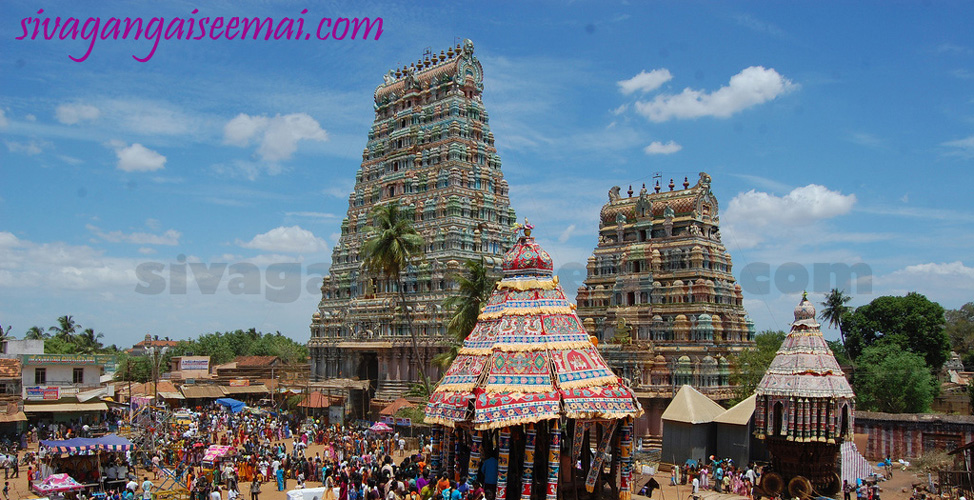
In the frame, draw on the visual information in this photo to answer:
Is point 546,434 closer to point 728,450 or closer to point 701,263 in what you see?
point 728,450

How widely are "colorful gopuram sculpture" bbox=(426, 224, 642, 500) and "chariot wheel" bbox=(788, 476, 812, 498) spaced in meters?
8.40

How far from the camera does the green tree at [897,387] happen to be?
132 feet

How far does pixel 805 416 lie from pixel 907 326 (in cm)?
3297

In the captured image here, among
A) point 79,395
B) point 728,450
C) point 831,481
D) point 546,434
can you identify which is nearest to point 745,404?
point 728,450

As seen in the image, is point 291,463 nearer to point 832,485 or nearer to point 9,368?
point 832,485

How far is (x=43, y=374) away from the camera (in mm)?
41750

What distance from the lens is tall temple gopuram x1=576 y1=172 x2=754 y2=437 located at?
3928 centimetres

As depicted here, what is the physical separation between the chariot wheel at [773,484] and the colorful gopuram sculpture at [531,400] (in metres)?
8.39

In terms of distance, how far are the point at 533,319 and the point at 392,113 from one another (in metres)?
41.8

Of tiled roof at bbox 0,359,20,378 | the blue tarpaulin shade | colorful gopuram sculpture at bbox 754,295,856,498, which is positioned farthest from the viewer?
the blue tarpaulin shade

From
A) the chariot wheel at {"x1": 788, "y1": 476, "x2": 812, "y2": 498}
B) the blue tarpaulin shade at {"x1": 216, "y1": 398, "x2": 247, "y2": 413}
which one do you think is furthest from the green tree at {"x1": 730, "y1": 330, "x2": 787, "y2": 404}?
the blue tarpaulin shade at {"x1": 216, "y1": 398, "x2": 247, "y2": 413}

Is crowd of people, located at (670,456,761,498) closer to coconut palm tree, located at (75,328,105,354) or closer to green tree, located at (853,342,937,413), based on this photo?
green tree, located at (853,342,937,413)

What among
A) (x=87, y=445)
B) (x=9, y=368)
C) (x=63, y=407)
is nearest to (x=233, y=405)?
(x=63, y=407)

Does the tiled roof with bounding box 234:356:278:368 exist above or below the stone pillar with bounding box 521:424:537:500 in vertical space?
below
